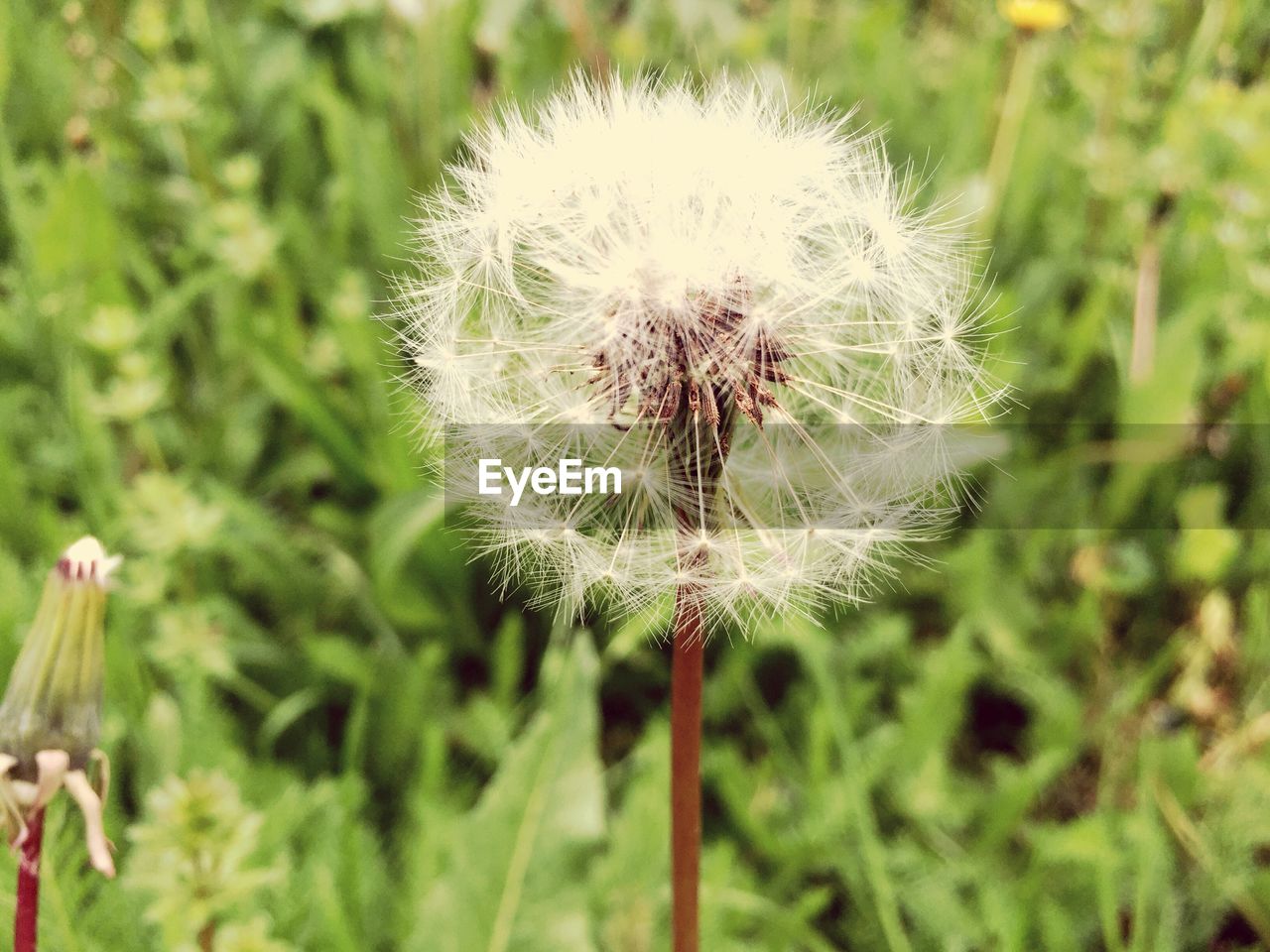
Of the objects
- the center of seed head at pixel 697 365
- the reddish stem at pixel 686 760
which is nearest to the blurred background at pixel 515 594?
the reddish stem at pixel 686 760

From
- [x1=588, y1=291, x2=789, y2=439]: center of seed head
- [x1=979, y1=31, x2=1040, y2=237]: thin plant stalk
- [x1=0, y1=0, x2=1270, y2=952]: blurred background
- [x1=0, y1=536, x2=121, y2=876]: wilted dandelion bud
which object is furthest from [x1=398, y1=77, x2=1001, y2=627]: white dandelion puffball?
[x1=979, y1=31, x2=1040, y2=237]: thin plant stalk

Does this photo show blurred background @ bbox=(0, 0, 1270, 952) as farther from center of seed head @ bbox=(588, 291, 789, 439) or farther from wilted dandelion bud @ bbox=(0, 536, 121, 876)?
center of seed head @ bbox=(588, 291, 789, 439)

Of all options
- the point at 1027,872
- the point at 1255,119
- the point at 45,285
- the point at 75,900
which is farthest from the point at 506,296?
the point at 1255,119

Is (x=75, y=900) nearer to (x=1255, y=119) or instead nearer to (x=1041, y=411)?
(x=1041, y=411)

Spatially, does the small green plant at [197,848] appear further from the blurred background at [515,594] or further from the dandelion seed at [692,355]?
the dandelion seed at [692,355]

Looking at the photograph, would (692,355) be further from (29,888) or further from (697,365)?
(29,888)
